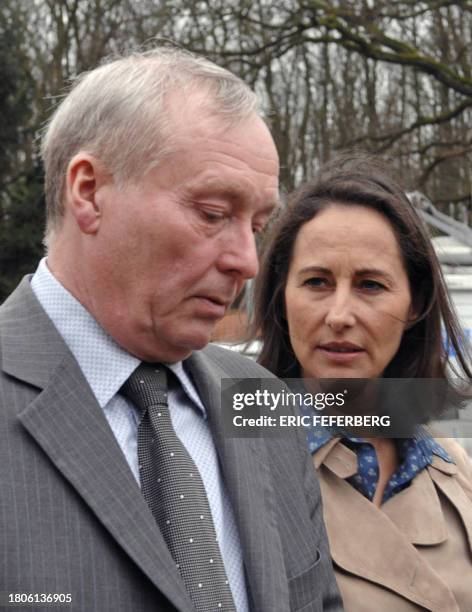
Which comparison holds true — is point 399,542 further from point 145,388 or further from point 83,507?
point 83,507

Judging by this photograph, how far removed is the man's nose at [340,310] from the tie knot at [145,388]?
762 mm

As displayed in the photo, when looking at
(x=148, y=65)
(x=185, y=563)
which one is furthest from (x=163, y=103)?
(x=185, y=563)

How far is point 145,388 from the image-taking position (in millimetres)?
1691

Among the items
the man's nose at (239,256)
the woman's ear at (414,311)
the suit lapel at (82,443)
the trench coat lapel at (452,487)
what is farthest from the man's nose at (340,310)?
the suit lapel at (82,443)

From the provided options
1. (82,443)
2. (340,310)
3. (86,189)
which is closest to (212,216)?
(86,189)

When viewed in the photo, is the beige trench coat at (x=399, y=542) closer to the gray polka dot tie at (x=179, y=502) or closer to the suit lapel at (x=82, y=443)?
the gray polka dot tie at (x=179, y=502)

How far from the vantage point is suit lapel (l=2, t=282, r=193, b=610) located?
1.45m

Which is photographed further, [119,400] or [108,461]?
[119,400]

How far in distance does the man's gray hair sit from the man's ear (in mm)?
21

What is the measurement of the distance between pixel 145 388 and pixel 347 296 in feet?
2.88

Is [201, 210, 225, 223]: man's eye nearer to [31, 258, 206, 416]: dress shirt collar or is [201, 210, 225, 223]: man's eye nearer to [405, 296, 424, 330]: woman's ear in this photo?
[31, 258, 206, 416]: dress shirt collar

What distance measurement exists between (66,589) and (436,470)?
52.3 inches

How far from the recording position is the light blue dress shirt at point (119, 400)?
1.64 meters

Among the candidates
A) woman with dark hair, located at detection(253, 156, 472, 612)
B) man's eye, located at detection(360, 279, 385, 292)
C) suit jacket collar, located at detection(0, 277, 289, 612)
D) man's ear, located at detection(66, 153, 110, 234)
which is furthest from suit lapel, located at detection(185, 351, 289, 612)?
man's eye, located at detection(360, 279, 385, 292)
